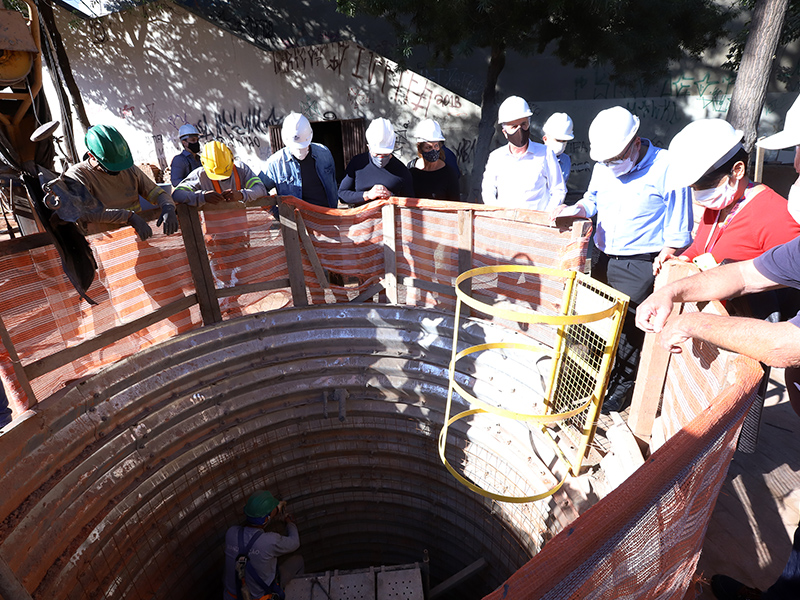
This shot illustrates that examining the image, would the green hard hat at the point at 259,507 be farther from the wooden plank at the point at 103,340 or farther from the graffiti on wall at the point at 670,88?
the graffiti on wall at the point at 670,88

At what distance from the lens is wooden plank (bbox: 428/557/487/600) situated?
13.1 feet

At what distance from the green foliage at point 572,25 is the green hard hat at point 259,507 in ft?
25.0

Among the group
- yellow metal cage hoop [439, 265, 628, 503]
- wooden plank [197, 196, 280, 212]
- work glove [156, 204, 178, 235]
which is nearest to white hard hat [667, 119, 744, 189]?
yellow metal cage hoop [439, 265, 628, 503]

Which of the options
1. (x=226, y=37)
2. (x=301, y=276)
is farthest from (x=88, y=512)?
(x=226, y=37)

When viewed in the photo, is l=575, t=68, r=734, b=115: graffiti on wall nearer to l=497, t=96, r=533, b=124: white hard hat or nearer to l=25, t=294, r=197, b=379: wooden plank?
l=497, t=96, r=533, b=124: white hard hat

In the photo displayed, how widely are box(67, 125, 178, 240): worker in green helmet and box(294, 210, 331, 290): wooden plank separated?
1.14 meters

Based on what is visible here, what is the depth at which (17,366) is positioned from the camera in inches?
114

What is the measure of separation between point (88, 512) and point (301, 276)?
8.40ft

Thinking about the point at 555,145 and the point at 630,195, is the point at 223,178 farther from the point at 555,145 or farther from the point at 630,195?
the point at 555,145

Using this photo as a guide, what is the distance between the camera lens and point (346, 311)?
14.6 ft

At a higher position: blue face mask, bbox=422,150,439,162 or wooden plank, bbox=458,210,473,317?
blue face mask, bbox=422,150,439,162

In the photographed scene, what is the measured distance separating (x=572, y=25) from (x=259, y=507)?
9025 mm

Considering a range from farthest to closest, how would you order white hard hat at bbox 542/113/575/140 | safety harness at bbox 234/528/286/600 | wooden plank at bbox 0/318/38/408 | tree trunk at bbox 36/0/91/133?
tree trunk at bbox 36/0/91/133 < white hard hat at bbox 542/113/575/140 < safety harness at bbox 234/528/286/600 < wooden plank at bbox 0/318/38/408

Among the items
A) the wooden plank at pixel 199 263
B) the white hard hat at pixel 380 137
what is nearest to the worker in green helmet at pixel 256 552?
the wooden plank at pixel 199 263
